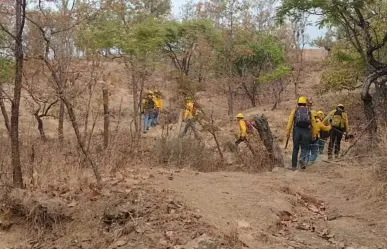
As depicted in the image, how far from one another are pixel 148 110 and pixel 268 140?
4.42m

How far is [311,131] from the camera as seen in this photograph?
34.2 ft

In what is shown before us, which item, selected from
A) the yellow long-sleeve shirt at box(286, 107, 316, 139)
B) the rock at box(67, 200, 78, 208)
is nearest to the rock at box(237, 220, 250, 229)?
the rock at box(67, 200, 78, 208)

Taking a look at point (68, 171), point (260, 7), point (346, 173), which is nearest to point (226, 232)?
point (68, 171)

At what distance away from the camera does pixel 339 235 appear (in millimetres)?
5695

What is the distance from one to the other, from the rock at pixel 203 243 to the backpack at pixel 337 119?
24.0 ft

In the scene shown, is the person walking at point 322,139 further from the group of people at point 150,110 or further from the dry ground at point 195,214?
the group of people at point 150,110

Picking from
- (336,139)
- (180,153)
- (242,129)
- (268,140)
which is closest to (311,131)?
(268,140)

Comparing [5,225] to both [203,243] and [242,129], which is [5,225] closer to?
[203,243]

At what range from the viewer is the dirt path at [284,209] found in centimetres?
544

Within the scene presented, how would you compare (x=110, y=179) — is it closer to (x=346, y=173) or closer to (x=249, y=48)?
(x=346, y=173)

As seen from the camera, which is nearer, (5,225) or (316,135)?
(5,225)

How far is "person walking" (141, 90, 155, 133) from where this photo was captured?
13.6 metres

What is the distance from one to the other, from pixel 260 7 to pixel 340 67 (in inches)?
315

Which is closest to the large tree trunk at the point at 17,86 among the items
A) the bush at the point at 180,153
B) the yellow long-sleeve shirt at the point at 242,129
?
the bush at the point at 180,153
